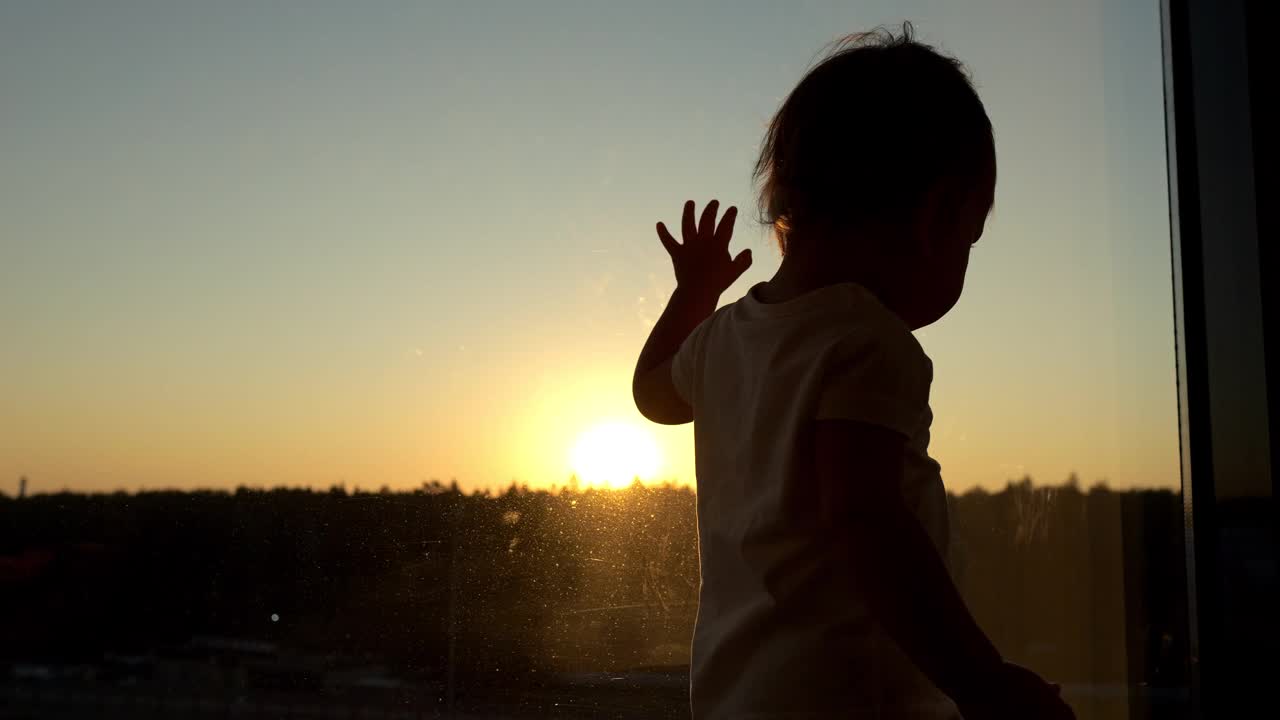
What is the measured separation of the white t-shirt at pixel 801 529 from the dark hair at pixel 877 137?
8 centimetres

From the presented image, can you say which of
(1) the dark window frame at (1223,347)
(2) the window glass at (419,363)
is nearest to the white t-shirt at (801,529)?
(2) the window glass at (419,363)

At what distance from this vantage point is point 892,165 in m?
0.74

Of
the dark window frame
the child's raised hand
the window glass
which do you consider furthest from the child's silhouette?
the dark window frame

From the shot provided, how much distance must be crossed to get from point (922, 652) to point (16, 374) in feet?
2.51

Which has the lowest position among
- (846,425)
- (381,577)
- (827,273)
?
(381,577)

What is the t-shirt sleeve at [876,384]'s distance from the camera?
2.10 ft

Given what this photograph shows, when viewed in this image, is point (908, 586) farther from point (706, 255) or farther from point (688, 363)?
point (706, 255)

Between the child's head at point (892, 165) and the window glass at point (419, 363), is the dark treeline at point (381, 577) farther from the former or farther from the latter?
the child's head at point (892, 165)

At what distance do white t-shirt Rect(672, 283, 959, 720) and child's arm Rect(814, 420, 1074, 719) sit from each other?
2cm

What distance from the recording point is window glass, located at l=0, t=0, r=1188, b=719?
3.07ft

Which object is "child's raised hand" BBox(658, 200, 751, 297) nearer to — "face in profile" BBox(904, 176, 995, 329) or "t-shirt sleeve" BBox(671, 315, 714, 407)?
"t-shirt sleeve" BBox(671, 315, 714, 407)

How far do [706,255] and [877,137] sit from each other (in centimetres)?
25

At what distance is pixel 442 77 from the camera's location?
1.02 m

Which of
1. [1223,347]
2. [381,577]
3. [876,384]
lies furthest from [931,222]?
[381,577]
